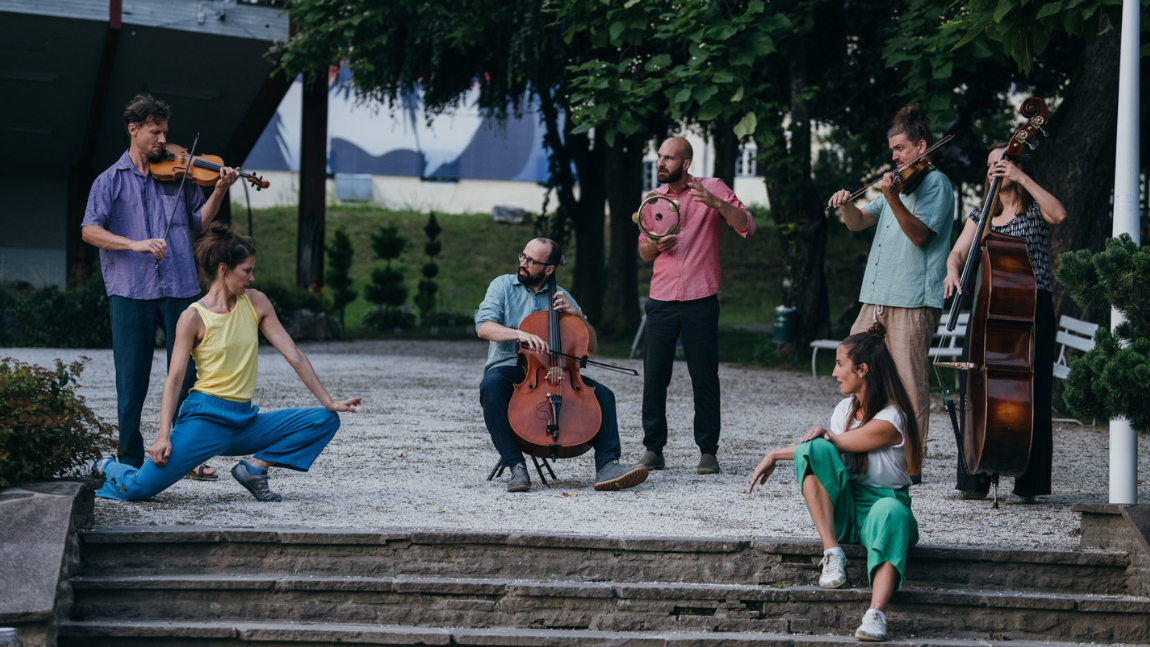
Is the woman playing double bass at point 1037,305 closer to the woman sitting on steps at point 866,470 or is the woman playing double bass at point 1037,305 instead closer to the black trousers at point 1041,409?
the black trousers at point 1041,409

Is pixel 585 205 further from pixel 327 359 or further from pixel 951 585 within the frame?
pixel 951 585

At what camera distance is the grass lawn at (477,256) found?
31.3 metres

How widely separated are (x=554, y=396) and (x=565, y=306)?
1.48 ft

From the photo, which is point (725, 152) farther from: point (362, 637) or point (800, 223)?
point (362, 637)

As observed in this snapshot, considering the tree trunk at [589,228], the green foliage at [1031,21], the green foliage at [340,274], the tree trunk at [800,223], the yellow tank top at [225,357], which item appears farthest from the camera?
the green foliage at [340,274]

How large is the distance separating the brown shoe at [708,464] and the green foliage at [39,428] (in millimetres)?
3069

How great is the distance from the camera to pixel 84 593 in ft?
14.5

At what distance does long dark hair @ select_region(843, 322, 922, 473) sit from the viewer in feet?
15.2

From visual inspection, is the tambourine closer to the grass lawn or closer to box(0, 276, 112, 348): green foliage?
box(0, 276, 112, 348): green foliage

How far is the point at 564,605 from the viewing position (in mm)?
4434

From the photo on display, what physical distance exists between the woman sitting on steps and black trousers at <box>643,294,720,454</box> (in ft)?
6.55

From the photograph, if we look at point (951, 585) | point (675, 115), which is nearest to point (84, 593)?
point (951, 585)

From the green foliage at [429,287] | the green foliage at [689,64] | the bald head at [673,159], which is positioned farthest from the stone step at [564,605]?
the green foliage at [429,287]

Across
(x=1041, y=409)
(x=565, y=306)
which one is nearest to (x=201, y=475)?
(x=565, y=306)
